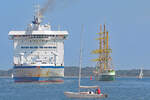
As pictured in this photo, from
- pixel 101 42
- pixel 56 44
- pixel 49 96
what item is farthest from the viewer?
pixel 101 42

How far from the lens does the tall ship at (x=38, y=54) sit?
109500 mm

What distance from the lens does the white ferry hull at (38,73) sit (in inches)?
4284

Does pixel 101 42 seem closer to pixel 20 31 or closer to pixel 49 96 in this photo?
pixel 20 31

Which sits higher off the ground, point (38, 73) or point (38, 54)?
point (38, 54)

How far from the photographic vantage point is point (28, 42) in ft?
380

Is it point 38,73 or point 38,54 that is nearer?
point 38,73

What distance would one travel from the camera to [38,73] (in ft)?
357

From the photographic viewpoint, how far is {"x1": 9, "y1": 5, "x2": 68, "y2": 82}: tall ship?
109500 millimetres

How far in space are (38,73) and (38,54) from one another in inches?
245

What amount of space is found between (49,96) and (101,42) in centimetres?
7678

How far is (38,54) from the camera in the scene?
114 metres

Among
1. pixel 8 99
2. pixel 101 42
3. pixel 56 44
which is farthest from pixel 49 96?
pixel 101 42

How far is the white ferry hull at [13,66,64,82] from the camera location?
Result: 108812 mm

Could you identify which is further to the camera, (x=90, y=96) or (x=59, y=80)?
(x=59, y=80)
